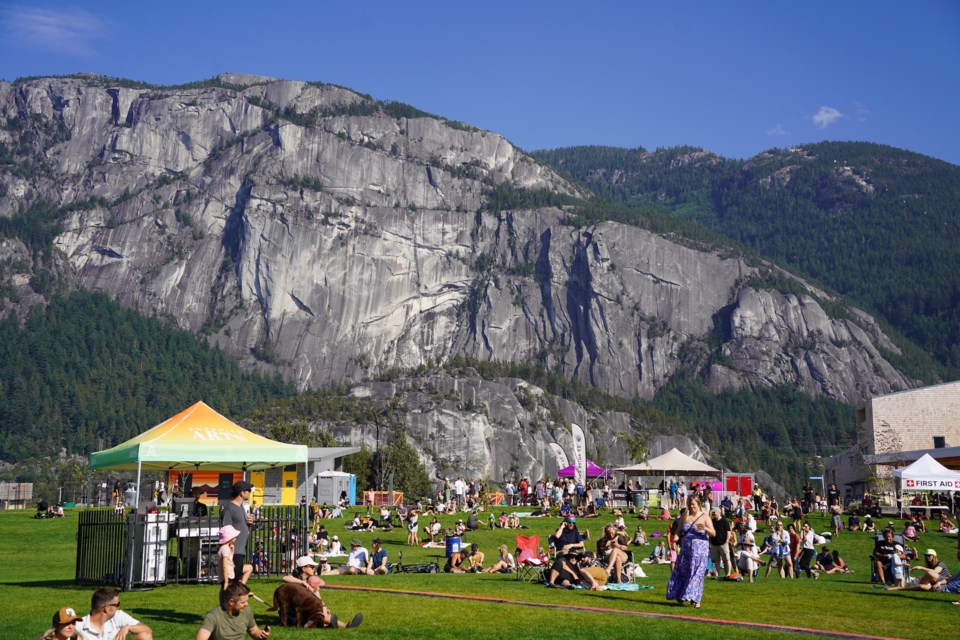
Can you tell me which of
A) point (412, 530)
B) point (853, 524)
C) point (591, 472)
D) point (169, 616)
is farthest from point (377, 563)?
point (591, 472)

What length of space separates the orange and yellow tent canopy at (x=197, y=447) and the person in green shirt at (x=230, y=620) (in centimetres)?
952

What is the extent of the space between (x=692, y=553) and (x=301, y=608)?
21.1ft

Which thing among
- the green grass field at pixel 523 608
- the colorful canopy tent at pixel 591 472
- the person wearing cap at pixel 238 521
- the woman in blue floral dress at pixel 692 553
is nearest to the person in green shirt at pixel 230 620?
the green grass field at pixel 523 608

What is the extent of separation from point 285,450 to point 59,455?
455 feet

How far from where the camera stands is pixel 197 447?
2292 cm

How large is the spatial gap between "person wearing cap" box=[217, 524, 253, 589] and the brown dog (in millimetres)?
916

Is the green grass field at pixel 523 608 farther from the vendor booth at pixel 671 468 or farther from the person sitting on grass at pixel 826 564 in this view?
the vendor booth at pixel 671 468

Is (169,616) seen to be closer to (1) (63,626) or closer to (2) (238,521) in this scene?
(2) (238,521)

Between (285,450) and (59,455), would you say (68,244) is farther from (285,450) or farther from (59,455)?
(285,450)

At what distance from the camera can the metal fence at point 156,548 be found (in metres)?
19.1

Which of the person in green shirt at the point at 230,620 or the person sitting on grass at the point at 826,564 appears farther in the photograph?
the person sitting on grass at the point at 826,564

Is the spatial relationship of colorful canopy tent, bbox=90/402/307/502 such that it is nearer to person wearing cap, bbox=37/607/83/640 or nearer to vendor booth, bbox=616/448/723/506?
person wearing cap, bbox=37/607/83/640

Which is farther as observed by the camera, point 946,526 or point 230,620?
point 946,526

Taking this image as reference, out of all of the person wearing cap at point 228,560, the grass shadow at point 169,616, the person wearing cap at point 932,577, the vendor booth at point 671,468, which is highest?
the vendor booth at point 671,468
